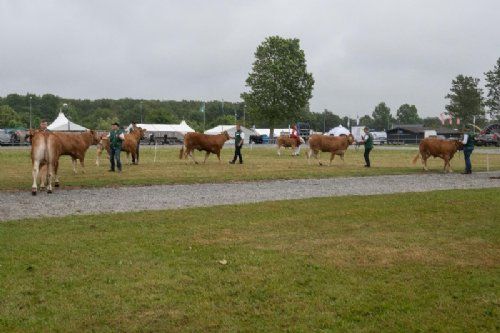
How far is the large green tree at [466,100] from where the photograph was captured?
352ft

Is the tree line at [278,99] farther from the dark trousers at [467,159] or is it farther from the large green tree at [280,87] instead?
the dark trousers at [467,159]

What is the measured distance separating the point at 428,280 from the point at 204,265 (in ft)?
9.93

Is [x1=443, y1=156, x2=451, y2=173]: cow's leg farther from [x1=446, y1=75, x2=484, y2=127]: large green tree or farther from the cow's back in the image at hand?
[x1=446, y1=75, x2=484, y2=127]: large green tree

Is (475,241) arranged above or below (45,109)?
below

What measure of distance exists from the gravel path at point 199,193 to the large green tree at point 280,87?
61491 mm

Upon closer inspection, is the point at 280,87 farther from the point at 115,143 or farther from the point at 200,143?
the point at 115,143

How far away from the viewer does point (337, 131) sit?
82.6 metres

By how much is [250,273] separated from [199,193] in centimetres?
934

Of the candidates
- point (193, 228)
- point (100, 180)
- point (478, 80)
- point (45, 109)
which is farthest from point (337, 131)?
point (45, 109)

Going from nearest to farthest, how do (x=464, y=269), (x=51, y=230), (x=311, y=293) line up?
(x=311, y=293) < (x=464, y=269) < (x=51, y=230)

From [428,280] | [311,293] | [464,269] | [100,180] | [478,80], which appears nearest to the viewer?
[311,293]

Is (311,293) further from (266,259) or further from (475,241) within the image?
(475,241)

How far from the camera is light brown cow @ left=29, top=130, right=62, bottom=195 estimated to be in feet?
51.8

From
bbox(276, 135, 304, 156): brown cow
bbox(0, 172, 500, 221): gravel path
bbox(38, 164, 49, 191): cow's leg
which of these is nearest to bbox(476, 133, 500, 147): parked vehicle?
bbox(276, 135, 304, 156): brown cow
